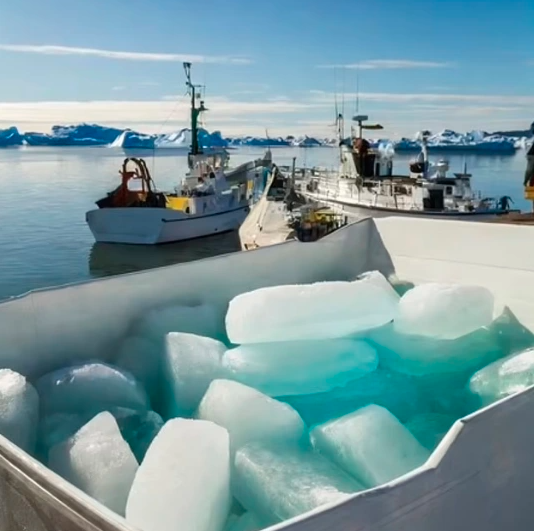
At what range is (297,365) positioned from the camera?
7.55ft

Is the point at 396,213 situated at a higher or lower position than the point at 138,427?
lower

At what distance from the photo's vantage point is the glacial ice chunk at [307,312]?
246 centimetres

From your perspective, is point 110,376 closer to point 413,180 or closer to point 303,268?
point 303,268

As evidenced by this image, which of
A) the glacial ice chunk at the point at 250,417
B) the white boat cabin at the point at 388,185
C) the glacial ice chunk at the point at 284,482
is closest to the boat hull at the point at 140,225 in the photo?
the white boat cabin at the point at 388,185

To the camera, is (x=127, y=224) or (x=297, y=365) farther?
(x=127, y=224)

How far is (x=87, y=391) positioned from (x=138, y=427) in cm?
22

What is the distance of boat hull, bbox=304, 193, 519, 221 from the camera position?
11784mm

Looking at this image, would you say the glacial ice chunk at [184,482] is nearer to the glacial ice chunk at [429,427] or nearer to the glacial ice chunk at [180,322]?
the glacial ice chunk at [429,427]

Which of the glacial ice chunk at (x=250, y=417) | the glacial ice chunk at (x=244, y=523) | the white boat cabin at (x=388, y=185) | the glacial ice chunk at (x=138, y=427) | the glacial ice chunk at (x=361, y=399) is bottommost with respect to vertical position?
the white boat cabin at (x=388, y=185)

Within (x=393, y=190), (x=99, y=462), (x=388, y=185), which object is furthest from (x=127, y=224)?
(x=99, y=462)

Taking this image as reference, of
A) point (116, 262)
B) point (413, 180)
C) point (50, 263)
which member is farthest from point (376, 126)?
point (50, 263)

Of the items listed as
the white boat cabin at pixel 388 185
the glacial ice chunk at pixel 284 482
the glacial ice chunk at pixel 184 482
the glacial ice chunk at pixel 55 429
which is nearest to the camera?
the glacial ice chunk at pixel 184 482

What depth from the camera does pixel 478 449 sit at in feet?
5.03

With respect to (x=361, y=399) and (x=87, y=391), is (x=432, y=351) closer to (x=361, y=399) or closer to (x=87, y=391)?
(x=361, y=399)
